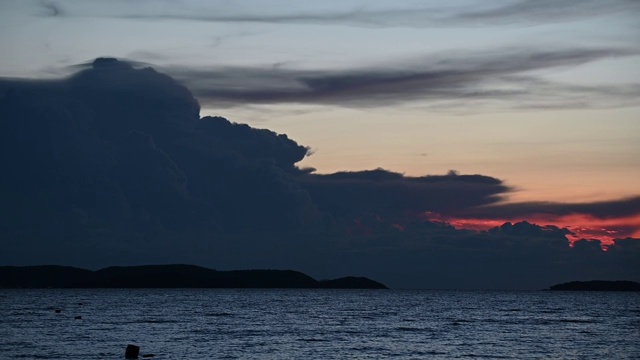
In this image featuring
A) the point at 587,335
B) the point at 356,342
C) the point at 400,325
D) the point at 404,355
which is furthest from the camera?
the point at 400,325

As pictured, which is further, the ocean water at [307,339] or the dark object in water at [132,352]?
the ocean water at [307,339]

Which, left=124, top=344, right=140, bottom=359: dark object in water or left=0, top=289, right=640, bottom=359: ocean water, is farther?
left=0, top=289, right=640, bottom=359: ocean water

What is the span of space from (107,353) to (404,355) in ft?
104

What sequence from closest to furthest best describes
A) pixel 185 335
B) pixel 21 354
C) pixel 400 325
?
pixel 21 354 < pixel 185 335 < pixel 400 325

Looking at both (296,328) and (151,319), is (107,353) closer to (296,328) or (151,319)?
(296,328)

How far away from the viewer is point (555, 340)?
11162cm

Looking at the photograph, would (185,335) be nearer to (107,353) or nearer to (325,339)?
(325,339)

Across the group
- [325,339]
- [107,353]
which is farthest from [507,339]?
[107,353]

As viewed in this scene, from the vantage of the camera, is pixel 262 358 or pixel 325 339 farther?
pixel 325 339

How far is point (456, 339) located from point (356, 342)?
51.9 feet

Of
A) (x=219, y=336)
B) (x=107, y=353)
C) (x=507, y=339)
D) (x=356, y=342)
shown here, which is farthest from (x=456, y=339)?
(x=107, y=353)

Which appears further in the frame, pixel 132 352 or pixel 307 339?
pixel 307 339

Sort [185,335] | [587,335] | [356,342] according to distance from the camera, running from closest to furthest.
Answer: [356,342], [185,335], [587,335]

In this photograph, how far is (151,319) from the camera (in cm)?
14800
